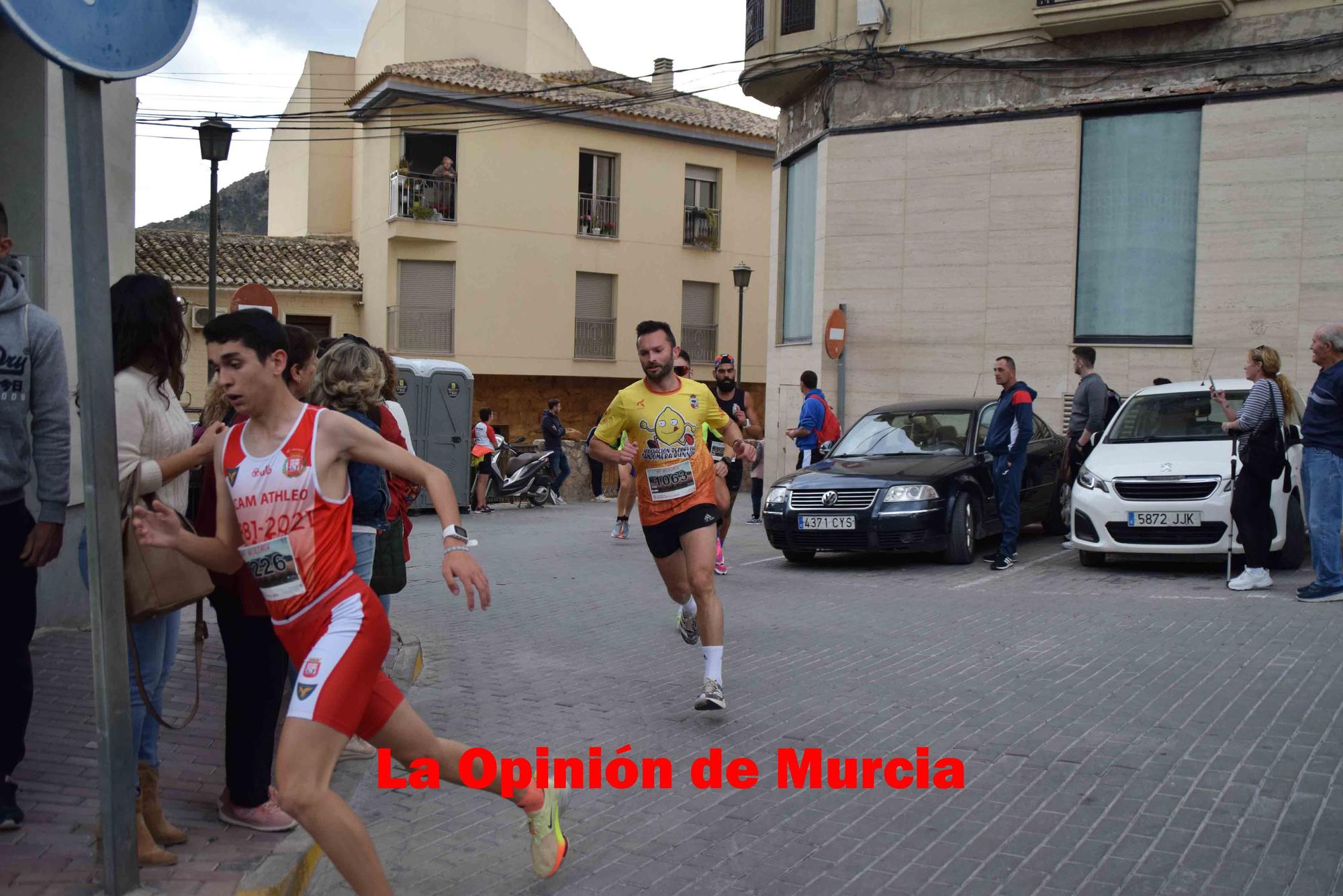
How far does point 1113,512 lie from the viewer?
11.2 metres

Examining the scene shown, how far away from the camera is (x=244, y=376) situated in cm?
354

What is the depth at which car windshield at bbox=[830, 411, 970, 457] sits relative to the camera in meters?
13.2

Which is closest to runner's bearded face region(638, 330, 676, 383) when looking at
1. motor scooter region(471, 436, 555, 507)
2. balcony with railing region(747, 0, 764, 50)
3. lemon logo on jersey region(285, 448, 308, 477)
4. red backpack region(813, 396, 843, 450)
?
lemon logo on jersey region(285, 448, 308, 477)

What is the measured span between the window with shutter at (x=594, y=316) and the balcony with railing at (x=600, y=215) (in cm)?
121

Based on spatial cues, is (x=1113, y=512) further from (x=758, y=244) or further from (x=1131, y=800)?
(x=758, y=244)

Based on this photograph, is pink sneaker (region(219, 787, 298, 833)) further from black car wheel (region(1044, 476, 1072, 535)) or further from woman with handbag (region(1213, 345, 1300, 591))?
black car wheel (region(1044, 476, 1072, 535))

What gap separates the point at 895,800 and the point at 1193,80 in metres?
14.4

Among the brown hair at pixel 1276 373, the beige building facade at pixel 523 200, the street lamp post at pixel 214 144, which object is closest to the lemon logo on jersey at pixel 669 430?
the brown hair at pixel 1276 373

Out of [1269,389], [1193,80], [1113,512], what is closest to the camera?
[1269,389]

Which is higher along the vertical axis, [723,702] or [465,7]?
[465,7]

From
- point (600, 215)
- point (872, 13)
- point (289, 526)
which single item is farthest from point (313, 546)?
point (600, 215)

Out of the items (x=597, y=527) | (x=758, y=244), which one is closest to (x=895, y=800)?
(x=597, y=527)

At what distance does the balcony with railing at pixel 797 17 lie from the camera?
19.5 meters

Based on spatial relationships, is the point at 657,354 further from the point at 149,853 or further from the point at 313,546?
the point at 149,853
